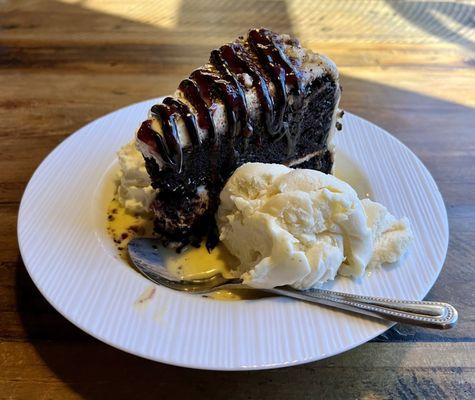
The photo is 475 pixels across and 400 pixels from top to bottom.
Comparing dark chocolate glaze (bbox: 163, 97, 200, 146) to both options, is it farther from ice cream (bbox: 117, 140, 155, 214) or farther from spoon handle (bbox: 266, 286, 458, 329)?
spoon handle (bbox: 266, 286, 458, 329)

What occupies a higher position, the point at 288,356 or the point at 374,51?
the point at 374,51

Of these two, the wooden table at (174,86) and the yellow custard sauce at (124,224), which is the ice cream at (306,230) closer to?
the wooden table at (174,86)

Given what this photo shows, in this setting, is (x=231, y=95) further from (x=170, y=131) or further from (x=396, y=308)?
(x=396, y=308)

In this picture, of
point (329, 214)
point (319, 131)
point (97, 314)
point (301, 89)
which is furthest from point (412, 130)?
point (97, 314)

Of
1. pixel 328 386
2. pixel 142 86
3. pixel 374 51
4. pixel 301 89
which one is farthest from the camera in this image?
pixel 374 51

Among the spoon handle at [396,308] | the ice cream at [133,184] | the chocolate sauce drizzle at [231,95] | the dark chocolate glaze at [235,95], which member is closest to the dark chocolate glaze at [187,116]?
the chocolate sauce drizzle at [231,95]

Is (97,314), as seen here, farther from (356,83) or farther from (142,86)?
(356,83)

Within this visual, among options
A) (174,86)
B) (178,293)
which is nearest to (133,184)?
(178,293)

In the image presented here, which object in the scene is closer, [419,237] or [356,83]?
[419,237]
